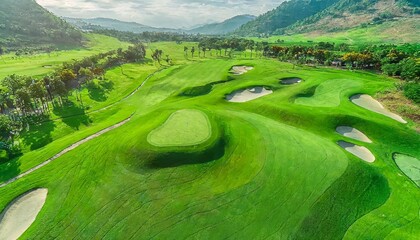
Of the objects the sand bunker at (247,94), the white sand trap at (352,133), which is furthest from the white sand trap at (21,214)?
the white sand trap at (352,133)

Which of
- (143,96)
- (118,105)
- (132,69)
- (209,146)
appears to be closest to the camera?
(209,146)

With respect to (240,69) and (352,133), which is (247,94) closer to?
(352,133)

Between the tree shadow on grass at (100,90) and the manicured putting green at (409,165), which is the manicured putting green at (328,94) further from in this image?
the tree shadow on grass at (100,90)

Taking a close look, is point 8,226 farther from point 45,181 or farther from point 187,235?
point 187,235

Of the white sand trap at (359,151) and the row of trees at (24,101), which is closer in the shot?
the white sand trap at (359,151)

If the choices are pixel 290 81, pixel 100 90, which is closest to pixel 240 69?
pixel 290 81

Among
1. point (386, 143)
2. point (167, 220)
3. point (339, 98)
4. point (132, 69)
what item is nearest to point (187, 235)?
point (167, 220)

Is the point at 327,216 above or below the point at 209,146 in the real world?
below

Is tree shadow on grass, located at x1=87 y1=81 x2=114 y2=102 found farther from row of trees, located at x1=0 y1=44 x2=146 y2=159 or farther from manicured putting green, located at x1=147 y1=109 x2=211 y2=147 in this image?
manicured putting green, located at x1=147 y1=109 x2=211 y2=147
